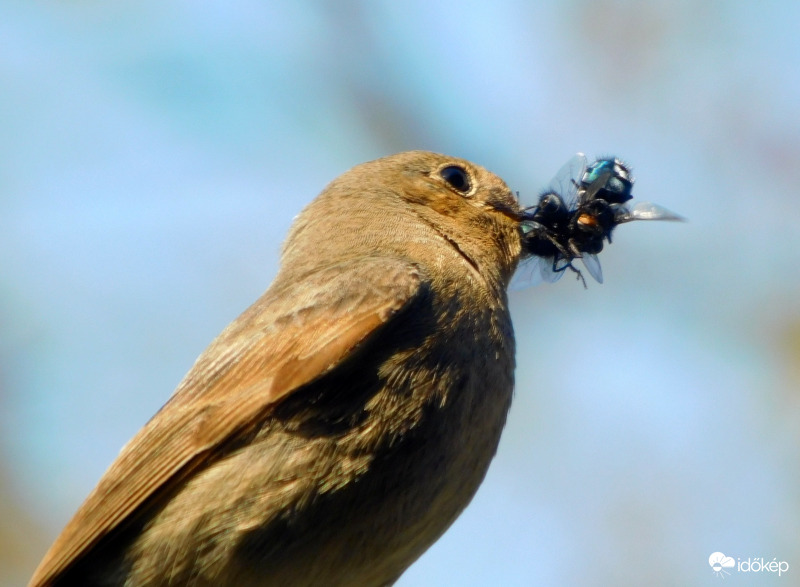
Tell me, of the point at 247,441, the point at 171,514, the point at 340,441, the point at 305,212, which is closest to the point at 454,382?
the point at 340,441

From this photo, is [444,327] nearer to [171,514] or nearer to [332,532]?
[332,532]

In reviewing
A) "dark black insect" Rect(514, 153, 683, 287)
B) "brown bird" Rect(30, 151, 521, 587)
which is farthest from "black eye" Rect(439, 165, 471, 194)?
"brown bird" Rect(30, 151, 521, 587)

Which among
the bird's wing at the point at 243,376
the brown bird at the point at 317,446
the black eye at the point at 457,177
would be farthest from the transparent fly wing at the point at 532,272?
the bird's wing at the point at 243,376

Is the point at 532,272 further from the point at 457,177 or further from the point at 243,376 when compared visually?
the point at 243,376

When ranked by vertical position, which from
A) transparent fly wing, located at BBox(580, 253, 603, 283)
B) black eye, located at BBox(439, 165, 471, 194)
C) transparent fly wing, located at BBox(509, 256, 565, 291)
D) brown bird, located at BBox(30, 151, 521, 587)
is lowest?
transparent fly wing, located at BBox(580, 253, 603, 283)

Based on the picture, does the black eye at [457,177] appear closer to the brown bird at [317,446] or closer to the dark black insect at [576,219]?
the dark black insect at [576,219]

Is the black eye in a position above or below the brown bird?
above

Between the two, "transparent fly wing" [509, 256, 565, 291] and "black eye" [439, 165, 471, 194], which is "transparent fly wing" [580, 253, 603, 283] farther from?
"black eye" [439, 165, 471, 194]

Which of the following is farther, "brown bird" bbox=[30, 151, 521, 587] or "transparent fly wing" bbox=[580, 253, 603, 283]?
"transparent fly wing" bbox=[580, 253, 603, 283]
